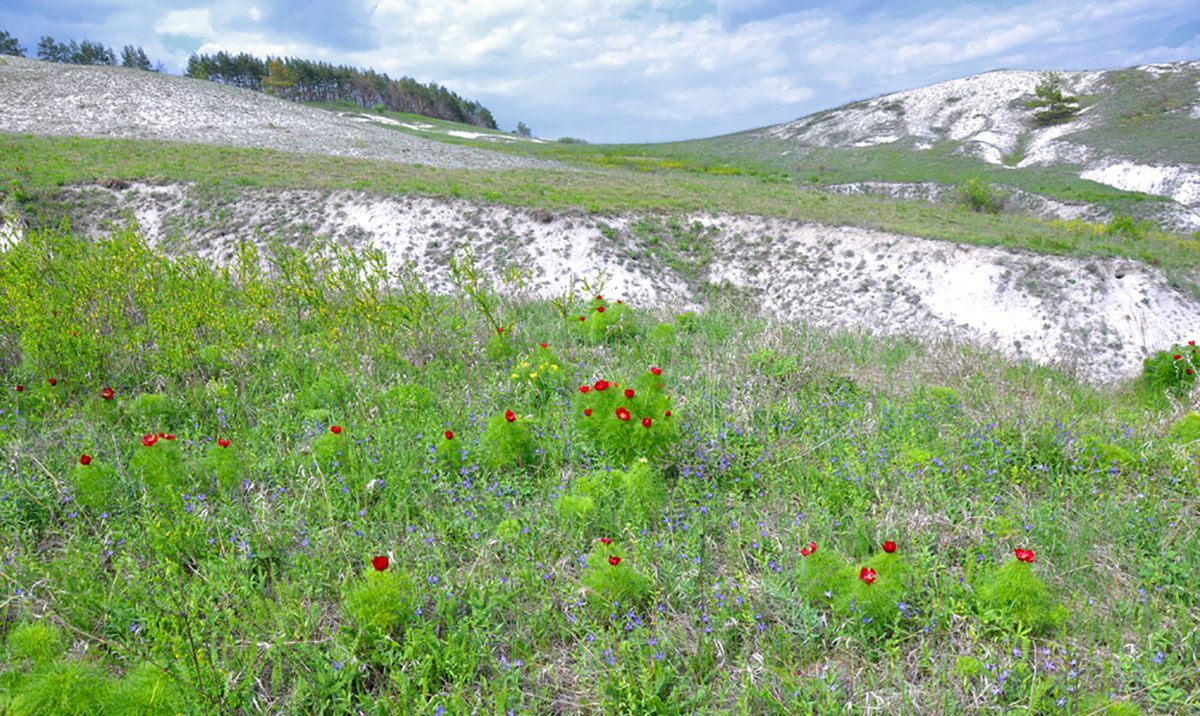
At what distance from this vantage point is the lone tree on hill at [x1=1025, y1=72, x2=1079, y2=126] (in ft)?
167

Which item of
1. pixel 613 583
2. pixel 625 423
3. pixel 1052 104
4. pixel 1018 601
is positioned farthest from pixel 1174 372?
pixel 1052 104

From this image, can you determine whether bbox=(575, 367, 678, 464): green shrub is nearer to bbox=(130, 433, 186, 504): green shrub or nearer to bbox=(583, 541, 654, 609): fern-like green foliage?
bbox=(583, 541, 654, 609): fern-like green foliage

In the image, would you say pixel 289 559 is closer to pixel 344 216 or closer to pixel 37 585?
pixel 37 585

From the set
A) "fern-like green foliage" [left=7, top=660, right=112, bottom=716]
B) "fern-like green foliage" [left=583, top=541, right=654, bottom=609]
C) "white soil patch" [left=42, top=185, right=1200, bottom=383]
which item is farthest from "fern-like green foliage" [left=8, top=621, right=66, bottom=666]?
"white soil patch" [left=42, top=185, right=1200, bottom=383]

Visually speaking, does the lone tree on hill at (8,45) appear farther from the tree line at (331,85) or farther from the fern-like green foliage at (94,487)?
the fern-like green foliage at (94,487)

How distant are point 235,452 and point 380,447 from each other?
3.16 feet

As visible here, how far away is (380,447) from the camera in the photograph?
4.45 m

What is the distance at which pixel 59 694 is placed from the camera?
90.2 inches

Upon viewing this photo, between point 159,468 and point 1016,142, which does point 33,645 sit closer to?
point 159,468

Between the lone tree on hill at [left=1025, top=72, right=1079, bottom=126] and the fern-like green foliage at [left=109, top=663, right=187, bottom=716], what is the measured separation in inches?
2523

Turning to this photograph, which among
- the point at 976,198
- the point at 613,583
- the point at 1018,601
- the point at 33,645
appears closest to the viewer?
the point at 33,645

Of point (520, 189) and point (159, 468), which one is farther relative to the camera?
point (520, 189)

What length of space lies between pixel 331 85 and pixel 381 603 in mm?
106157

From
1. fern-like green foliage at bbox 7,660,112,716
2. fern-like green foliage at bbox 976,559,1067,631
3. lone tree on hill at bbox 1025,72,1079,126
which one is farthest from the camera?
lone tree on hill at bbox 1025,72,1079,126
